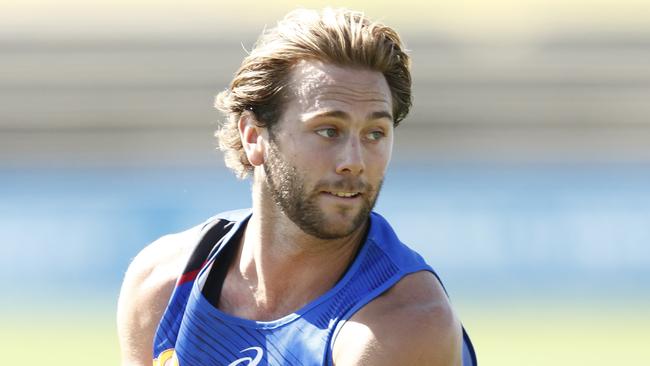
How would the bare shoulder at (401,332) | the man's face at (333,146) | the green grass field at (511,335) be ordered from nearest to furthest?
the bare shoulder at (401,332)
the man's face at (333,146)
the green grass field at (511,335)

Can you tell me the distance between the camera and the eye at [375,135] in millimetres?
3693

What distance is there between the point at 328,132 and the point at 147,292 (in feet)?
3.34

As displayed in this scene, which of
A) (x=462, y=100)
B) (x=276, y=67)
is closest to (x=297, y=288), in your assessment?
(x=276, y=67)

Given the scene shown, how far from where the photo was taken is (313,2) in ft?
56.3

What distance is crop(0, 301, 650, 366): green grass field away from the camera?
9.37 m

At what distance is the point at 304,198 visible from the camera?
3.72 m

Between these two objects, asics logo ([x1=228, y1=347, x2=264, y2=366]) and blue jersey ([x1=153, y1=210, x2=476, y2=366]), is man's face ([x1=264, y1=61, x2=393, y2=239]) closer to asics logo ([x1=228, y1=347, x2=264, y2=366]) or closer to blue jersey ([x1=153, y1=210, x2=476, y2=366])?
blue jersey ([x1=153, y1=210, x2=476, y2=366])

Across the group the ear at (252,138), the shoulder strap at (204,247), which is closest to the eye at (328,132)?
the ear at (252,138)

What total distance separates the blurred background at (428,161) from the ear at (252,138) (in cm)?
558

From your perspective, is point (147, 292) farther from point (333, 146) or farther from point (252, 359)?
point (333, 146)

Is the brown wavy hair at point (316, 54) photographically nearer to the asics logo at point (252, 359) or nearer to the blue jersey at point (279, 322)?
the blue jersey at point (279, 322)

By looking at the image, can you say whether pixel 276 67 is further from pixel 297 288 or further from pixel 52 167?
pixel 52 167

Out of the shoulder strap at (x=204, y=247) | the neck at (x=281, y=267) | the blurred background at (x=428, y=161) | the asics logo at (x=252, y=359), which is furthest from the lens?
the blurred background at (x=428, y=161)

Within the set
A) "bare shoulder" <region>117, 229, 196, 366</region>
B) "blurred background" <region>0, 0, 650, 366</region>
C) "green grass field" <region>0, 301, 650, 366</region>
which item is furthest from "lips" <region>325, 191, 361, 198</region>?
"blurred background" <region>0, 0, 650, 366</region>
